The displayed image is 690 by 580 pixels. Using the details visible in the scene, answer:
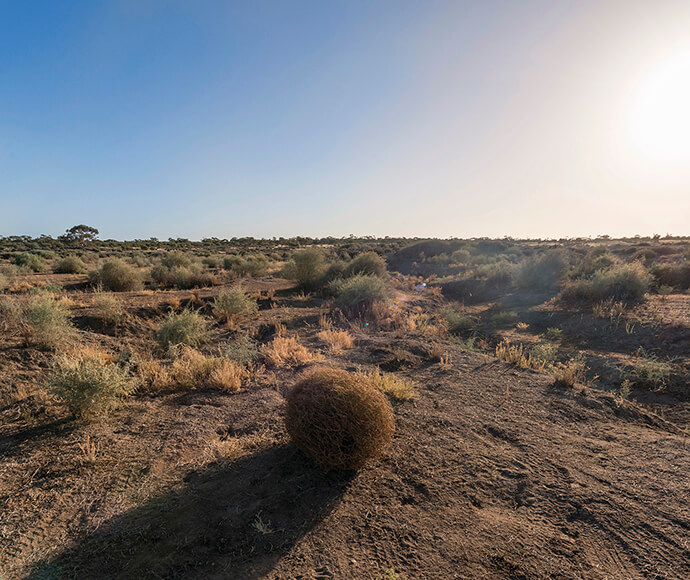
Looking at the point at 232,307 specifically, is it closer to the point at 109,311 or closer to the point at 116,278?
the point at 109,311

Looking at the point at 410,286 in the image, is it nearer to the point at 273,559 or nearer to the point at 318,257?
the point at 318,257

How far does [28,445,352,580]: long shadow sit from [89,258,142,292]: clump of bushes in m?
14.3

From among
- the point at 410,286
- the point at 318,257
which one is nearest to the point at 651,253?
the point at 410,286

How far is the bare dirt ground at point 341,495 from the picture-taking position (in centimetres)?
246

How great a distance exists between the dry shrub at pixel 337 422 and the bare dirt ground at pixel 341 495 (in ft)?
0.82

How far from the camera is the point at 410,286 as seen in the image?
62.1 ft

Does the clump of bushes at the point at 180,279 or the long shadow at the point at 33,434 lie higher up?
the clump of bushes at the point at 180,279

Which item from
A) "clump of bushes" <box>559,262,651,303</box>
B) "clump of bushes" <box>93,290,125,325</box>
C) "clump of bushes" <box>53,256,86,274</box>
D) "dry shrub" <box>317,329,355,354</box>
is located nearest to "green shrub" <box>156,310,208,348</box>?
"clump of bushes" <box>93,290,125,325</box>

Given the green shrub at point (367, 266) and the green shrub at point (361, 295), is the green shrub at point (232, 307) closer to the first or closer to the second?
the green shrub at point (361, 295)

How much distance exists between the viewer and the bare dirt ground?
Result: 2.46 metres

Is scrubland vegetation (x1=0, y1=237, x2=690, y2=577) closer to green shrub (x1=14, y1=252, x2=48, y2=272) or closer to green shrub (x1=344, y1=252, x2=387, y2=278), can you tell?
green shrub (x1=344, y1=252, x2=387, y2=278)

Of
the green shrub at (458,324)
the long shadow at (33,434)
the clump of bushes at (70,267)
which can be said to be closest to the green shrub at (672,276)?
the green shrub at (458,324)

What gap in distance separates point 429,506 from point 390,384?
7.30ft

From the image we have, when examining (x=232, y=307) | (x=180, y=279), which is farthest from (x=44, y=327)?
(x=180, y=279)
